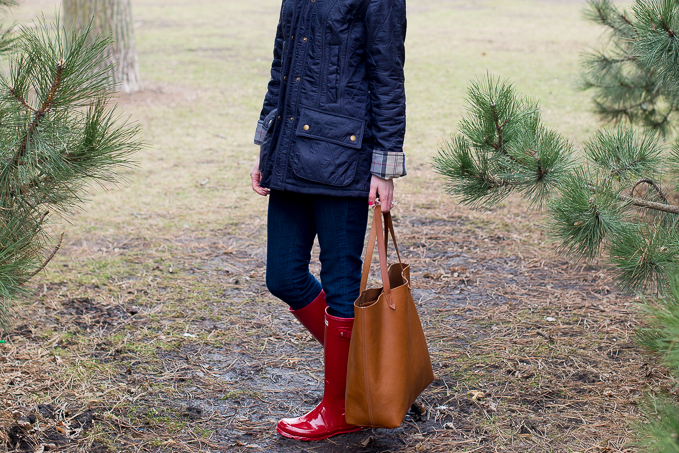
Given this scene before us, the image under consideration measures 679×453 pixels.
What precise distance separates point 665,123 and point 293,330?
123 inches

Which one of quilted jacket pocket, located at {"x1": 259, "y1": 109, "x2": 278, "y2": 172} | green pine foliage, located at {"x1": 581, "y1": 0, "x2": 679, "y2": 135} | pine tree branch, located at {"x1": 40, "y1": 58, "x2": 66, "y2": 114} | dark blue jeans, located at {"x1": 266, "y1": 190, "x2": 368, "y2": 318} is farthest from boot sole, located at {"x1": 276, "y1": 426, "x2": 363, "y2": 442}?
green pine foliage, located at {"x1": 581, "y1": 0, "x2": 679, "y2": 135}

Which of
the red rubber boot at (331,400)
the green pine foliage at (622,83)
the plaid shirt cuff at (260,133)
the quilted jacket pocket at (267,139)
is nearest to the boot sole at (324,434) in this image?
the red rubber boot at (331,400)

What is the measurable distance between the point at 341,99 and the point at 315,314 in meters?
0.84

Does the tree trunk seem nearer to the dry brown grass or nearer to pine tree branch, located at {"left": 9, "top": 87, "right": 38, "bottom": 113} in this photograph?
the dry brown grass

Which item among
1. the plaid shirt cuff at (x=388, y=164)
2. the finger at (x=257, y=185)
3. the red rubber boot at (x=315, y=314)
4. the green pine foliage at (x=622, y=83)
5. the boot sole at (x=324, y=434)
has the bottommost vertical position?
the boot sole at (x=324, y=434)

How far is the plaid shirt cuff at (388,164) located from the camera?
1986 mm

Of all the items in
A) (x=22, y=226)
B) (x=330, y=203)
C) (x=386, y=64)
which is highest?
(x=386, y=64)

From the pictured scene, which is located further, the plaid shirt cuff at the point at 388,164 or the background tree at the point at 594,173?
the background tree at the point at 594,173

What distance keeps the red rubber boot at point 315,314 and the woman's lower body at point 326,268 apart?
0.03m

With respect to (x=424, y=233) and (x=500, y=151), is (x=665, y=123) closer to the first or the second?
(x=424, y=233)

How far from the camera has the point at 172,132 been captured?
6984 millimetres

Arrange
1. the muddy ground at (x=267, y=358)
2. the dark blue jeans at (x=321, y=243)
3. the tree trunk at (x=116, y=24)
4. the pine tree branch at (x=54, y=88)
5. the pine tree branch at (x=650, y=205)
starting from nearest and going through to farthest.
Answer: the pine tree branch at (x=54, y=88) → the dark blue jeans at (x=321, y=243) → the muddy ground at (x=267, y=358) → the pine tree branch at (x=650, y=205) → the tree trunk at (x=116, y=24)

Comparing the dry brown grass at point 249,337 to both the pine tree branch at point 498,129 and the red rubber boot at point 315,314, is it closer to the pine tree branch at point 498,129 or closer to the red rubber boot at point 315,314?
the red rubber boot at point 315,314

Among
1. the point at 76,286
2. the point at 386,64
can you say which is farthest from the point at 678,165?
the point at 76,286
